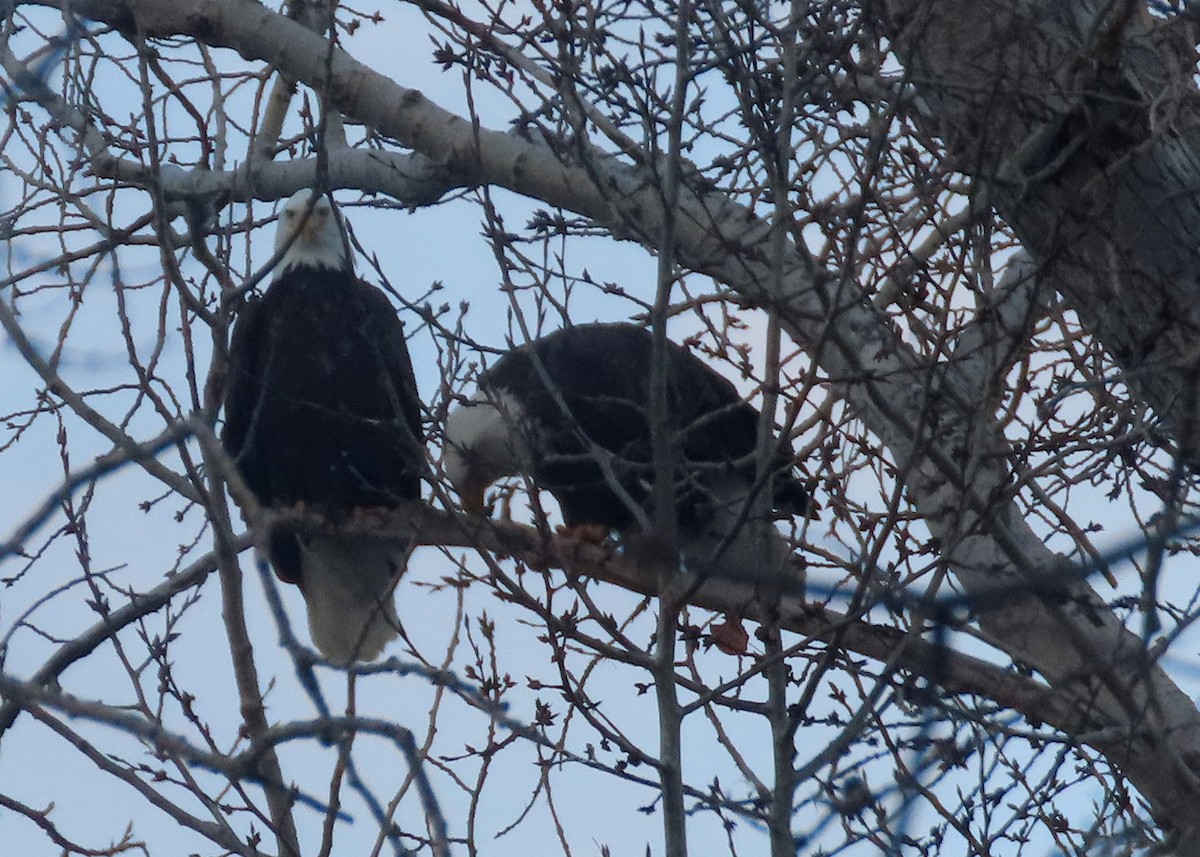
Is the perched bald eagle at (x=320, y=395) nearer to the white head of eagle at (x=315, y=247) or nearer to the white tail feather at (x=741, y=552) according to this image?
the white head of eagle at (x=315, y=247)

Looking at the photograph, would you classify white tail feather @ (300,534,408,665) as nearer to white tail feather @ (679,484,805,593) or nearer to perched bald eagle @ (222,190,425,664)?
perched bald eagle @ (222,190,425,664)

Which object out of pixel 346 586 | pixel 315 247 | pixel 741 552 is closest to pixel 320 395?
pixel 315 247

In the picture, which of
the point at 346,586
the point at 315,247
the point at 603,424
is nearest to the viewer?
the point at 315,247

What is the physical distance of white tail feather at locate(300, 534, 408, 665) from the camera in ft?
14.8

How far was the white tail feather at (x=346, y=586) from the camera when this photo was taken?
178 inches

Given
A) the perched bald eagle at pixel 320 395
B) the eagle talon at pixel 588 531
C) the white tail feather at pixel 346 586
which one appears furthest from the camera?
the white tail feather at pixel 346 586

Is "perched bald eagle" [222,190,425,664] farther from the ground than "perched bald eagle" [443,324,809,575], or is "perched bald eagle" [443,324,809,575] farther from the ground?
"perched bald eagle" [222,190,425,664]

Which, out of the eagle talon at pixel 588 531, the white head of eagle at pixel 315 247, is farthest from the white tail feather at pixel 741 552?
the white head of eagle at pixel 315 247

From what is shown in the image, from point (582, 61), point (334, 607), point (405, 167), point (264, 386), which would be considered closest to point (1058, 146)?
point (582, 61)

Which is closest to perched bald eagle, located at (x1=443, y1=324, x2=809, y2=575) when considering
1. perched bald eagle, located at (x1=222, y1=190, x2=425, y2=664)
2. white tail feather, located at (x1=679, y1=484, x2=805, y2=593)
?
white tail feather, located at (x1=679, y1=484, x2=805, y2=593)

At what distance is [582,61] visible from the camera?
115 inches

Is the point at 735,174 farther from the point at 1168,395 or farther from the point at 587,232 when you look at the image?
the point at 1168,395

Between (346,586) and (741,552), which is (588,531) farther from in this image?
(346,586)

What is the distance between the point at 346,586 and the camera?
15.1 ft
